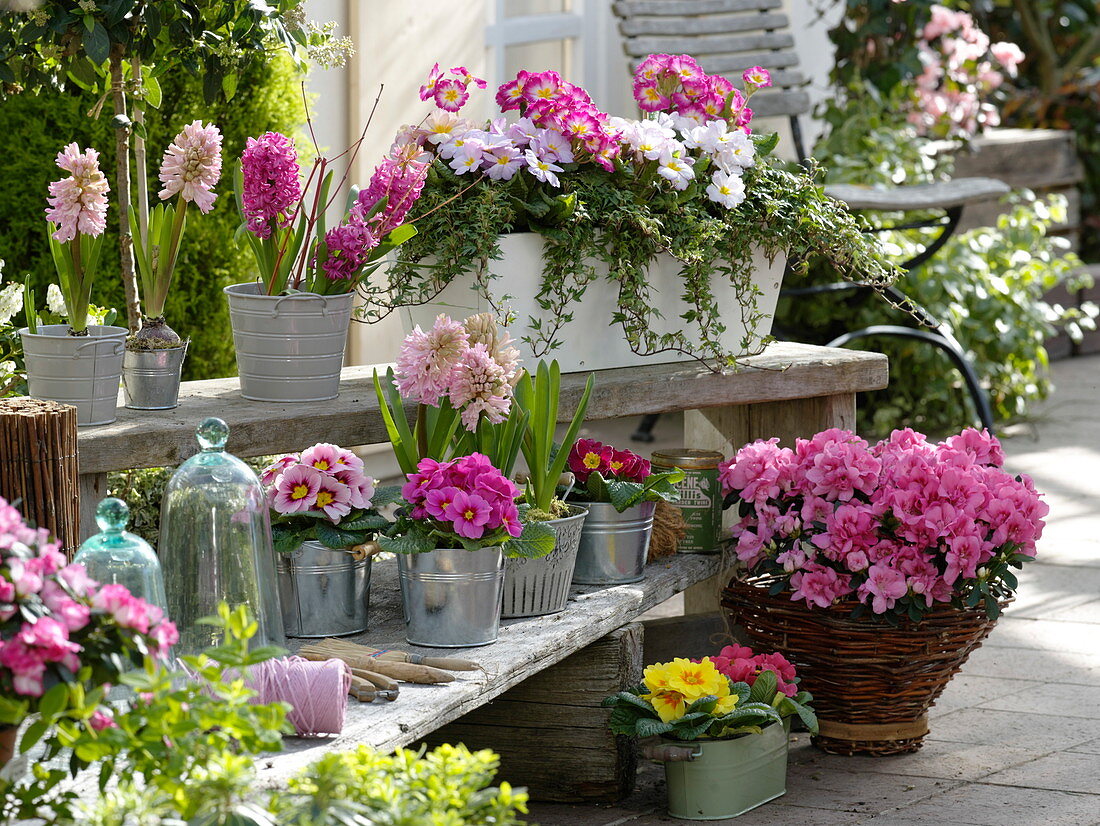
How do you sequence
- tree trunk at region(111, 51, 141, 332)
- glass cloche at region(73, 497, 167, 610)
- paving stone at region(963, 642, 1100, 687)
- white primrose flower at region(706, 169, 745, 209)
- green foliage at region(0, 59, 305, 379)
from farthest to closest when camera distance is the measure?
green foliage at region(0, 59, 305, 379)
paving stone at region(963, 642, 1100, 687)
white primrose flower at region(706, 169, 745, 209)
tree trunk at region(111, 51, 141, 332)
glass cloche at region(73, 497, 167, 610)

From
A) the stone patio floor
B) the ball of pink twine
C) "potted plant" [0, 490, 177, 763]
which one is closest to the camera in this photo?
"potted plant" [0, 490, 177, 763]

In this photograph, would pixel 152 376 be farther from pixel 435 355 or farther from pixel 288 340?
pixel 435 355

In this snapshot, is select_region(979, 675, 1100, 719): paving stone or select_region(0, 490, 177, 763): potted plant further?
select_region(979, 675, 1100, 719): paving stone

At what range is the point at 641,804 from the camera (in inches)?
103

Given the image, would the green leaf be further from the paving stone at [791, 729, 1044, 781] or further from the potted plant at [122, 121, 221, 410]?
the paving stone at [791, 729, 1044, 781]

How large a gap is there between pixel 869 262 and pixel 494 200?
0.78m

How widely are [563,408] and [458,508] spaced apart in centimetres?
52

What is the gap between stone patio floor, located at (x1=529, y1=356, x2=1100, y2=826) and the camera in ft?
8.37

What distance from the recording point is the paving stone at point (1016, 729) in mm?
2895

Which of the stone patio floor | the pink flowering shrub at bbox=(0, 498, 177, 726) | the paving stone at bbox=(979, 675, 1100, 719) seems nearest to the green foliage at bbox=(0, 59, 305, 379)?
the stone patio floor

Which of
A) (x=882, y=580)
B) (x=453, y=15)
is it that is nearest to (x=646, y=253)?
(x=882, y=580)

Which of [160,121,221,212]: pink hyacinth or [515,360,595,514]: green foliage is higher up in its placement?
[160,121,221,212]: pink hyacinth

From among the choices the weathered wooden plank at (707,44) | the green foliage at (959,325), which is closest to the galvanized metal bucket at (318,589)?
the weathered wooden plank at (707,44)

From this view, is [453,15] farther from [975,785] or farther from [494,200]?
[975,785]
